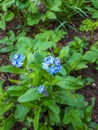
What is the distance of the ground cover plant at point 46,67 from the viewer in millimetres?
2068

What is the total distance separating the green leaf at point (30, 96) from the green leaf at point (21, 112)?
0.20 m

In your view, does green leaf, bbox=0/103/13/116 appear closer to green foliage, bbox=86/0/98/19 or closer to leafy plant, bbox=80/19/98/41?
leafy plant, bbox=80/19/98/41

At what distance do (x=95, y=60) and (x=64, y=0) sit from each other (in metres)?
0.72

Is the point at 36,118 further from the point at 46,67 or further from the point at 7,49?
the point at 7,49

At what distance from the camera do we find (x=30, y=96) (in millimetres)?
2012

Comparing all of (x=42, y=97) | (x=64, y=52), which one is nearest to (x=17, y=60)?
(x=42, y=97)

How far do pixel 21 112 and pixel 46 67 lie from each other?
0.43m

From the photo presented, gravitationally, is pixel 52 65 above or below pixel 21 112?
above

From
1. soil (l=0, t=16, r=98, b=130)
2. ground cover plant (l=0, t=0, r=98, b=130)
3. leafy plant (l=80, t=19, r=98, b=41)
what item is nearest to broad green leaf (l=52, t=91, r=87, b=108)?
ground cover plant (l=0, t=0, r=98, b=130)

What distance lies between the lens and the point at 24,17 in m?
3.18

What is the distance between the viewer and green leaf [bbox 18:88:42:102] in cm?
200

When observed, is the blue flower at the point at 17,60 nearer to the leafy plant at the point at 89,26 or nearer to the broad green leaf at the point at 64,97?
the broad green leaf at the point at 64,97

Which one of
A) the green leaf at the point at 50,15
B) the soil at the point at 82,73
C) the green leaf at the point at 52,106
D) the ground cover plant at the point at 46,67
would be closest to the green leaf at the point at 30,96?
the ground cover plant at the point at 46,67

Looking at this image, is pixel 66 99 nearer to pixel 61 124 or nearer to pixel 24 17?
pixel 61 124
